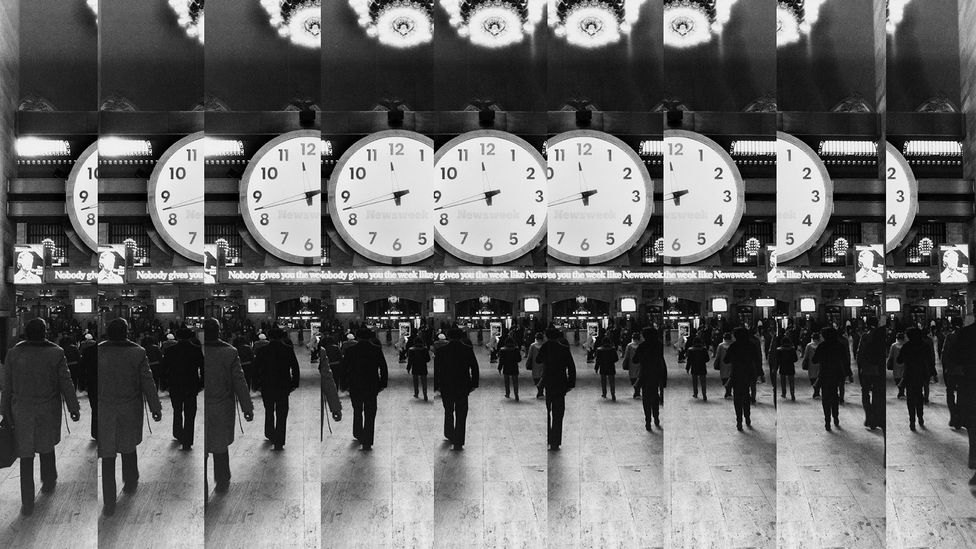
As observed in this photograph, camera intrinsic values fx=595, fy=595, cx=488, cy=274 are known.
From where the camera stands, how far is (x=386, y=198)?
351cm

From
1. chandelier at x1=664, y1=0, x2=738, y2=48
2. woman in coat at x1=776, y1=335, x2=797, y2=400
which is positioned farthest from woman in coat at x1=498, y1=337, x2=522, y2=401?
chandelier at x1=664, y1=0, x2=738, y2=48

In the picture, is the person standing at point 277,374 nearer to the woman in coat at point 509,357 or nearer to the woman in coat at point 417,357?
the woman in coat at point 417,357

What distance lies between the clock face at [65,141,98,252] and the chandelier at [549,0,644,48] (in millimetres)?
3126

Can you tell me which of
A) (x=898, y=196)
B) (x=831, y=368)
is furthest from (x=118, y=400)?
(x=898, y=196)

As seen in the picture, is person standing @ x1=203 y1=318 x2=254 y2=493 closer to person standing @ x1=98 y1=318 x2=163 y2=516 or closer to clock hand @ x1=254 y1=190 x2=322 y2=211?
person standing @ x1=98 y1=318 x2=163 y2=516

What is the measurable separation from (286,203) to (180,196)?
2.59ft

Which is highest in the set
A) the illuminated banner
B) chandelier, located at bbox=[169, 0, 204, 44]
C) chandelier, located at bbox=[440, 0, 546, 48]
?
chandelier, located at bbox=[169, 0, 204, 44]

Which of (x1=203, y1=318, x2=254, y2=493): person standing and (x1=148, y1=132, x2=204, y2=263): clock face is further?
(x1=148, y1=132, x2=204, y2=263): clock face

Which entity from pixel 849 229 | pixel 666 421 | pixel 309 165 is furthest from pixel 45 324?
pixel 849 229

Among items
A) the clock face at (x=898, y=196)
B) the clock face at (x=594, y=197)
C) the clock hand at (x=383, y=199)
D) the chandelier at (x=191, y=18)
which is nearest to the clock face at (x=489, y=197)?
the clock face at (x=594, y=197)

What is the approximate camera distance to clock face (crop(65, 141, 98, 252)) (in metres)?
3.85

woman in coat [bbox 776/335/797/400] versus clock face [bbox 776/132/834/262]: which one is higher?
clock face [bbox 776/132/834/262]

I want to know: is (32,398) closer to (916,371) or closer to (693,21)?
(693,21)

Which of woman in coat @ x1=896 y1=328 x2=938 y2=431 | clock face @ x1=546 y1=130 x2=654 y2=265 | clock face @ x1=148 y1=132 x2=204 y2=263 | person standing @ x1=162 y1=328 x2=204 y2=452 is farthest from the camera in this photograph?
woman in coat @ x1=896 y1=328 x2=938 y2=431
